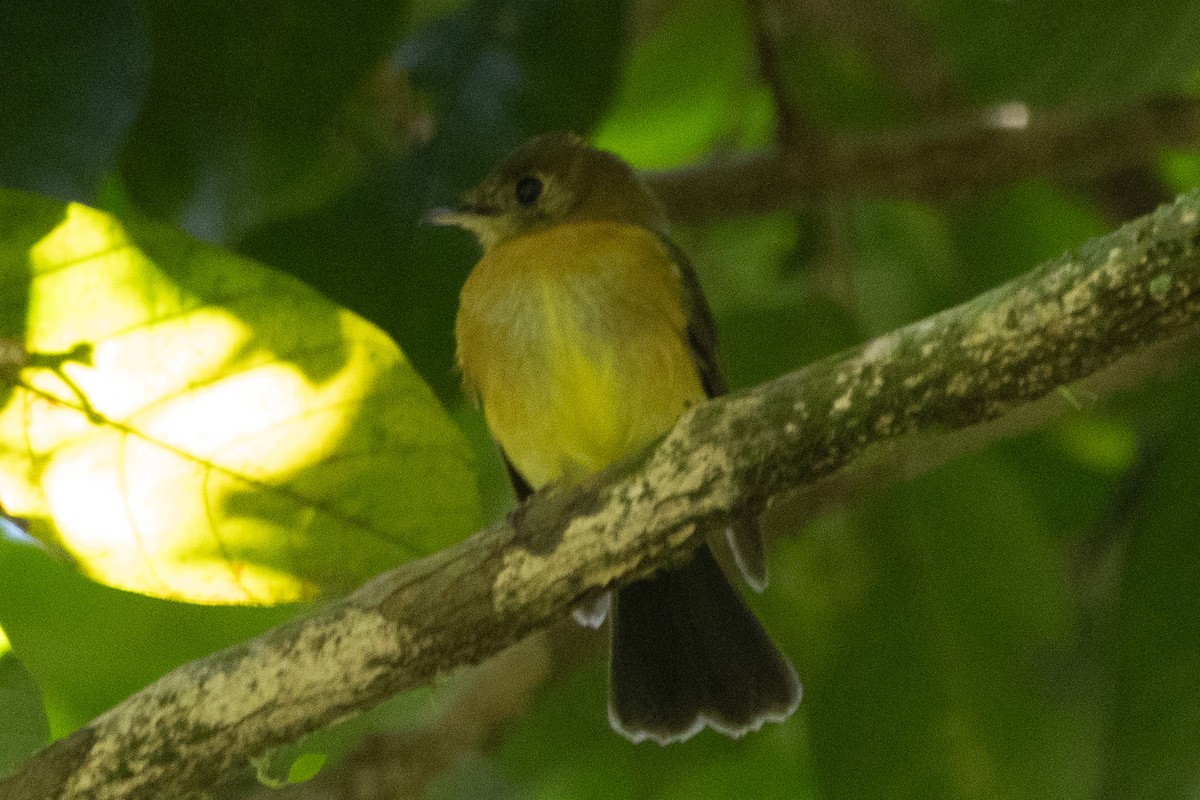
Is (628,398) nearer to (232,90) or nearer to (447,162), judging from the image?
(447,162)

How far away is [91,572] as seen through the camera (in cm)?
223

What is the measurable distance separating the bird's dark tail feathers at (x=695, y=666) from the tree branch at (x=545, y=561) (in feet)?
3.34

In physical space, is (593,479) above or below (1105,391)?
below

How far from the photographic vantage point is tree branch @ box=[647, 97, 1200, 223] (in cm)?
383

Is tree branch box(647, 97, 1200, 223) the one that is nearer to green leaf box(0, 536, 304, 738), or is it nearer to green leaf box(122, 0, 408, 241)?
green leaf box(122, 0, 408, 241)

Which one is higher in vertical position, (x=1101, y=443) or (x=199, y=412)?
(x=1101, y=443)

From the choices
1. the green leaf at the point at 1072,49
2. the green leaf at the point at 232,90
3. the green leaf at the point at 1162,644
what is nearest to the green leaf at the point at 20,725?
the green leaf at the point at 232,90

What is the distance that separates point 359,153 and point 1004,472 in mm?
1850

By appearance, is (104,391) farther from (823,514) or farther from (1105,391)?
(1105,391)

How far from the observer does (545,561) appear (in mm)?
2123

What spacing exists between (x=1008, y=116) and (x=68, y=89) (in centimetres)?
253

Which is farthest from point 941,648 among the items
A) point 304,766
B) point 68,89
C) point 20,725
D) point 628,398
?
point 68,89

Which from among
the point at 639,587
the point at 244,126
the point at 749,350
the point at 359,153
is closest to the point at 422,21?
the point at 359,153

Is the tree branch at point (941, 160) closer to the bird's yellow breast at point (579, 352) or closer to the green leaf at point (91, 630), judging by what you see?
the bird's yellow breast at point (579, 352)
